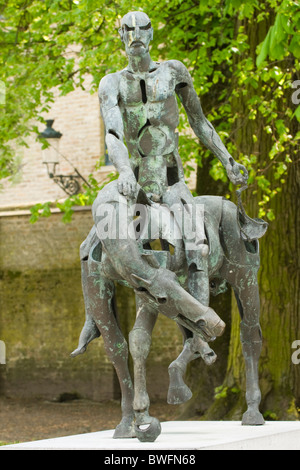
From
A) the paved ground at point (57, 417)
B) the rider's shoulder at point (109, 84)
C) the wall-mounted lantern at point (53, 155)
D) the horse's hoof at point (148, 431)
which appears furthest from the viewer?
the wall-mounted lantern at point (53, 155)

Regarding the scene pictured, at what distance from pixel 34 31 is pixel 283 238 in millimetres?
6030

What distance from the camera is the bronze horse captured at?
17.3 ft

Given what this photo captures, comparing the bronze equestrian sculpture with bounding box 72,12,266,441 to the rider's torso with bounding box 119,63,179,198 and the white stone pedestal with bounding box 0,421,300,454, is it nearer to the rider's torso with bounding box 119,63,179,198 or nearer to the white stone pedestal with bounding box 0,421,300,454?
the rider's torso with bounding box 119,63,179,198

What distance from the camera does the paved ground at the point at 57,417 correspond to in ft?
50.3

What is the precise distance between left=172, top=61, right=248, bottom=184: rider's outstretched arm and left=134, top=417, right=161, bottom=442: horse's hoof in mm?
1635

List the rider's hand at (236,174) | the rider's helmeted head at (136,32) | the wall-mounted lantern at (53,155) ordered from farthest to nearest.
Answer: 1. the wall-mounted lantern at (53,155)
2. the rider's hand at (236,174)
3. the rider's helmeted head at (136,32)

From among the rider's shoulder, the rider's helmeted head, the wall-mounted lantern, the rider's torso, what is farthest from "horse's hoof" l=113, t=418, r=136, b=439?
the wall-mounted lantern

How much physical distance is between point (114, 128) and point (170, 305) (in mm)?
1170

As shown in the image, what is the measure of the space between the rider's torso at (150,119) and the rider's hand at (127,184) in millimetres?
447

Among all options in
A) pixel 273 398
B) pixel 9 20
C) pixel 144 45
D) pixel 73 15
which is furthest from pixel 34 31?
pixel 144 45

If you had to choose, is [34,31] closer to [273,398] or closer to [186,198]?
[273,398]

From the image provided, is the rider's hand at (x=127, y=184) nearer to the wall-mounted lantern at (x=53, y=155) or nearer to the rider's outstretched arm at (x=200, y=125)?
the rider's outstretched arm at (x=200, y=125)

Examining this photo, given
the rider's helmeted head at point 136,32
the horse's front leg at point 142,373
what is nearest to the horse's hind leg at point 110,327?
the horse's front leg at point 142,373

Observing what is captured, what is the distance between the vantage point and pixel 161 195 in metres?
5.87
